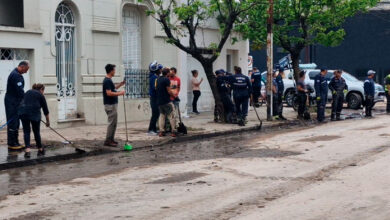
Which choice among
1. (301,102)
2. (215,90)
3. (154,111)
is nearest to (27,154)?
(154,111)

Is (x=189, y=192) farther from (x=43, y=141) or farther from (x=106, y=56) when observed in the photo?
(x=106, y=56)

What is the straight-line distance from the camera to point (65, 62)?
2005 cm

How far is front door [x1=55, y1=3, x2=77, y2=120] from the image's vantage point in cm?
1984

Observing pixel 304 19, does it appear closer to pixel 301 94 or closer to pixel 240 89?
pixel 301 94

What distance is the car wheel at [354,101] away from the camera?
2889 cm

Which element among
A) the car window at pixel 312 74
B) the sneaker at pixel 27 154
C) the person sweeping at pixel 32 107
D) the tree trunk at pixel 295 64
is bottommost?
the sneaker at pixel 27 154

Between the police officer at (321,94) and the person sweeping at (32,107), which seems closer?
the person sweeping at (32,107)

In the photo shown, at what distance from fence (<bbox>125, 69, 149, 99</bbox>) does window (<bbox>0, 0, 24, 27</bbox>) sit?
440 centimetres

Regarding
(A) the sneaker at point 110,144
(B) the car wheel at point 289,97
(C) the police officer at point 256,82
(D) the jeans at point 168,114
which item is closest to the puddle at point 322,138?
(D) the jeans at point 168,114

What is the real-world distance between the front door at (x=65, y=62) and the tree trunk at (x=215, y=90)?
161 inches

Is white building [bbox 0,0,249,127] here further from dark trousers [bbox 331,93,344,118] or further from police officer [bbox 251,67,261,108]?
dark trousers [bbox 331,93,344,118]

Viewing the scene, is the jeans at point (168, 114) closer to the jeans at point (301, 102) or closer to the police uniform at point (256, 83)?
the jeans at point (301, 102)

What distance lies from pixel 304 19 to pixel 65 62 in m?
10.3

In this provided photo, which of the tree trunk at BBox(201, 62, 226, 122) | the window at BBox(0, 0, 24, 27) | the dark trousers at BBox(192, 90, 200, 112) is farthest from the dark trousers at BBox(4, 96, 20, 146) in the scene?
the dark trousers at BBox(192, 90, 200, 112)
